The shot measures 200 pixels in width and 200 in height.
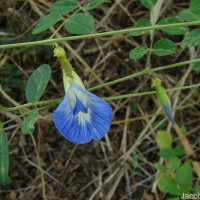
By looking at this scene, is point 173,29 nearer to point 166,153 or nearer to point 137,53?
point 137,53

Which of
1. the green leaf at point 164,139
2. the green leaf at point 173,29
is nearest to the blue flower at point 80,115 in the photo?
the green leaf at point 173,29

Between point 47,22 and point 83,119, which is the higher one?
point 47,22

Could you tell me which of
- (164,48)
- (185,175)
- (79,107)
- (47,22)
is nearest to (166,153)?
(185,175)

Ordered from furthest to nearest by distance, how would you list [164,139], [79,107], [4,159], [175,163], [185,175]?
[164,139], [175,163], [185,175], [4,159], [79,107]

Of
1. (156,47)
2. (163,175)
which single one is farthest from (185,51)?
(156,47)

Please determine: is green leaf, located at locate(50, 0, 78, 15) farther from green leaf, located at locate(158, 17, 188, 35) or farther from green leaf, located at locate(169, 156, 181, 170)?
green leaf, located at locate(169, 156, 181, 170)

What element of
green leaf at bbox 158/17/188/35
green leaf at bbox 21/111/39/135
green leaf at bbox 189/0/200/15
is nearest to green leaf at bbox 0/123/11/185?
green leaf at bbox 21/111/39/135

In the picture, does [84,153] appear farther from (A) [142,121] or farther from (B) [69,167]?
(A) [142,121]
